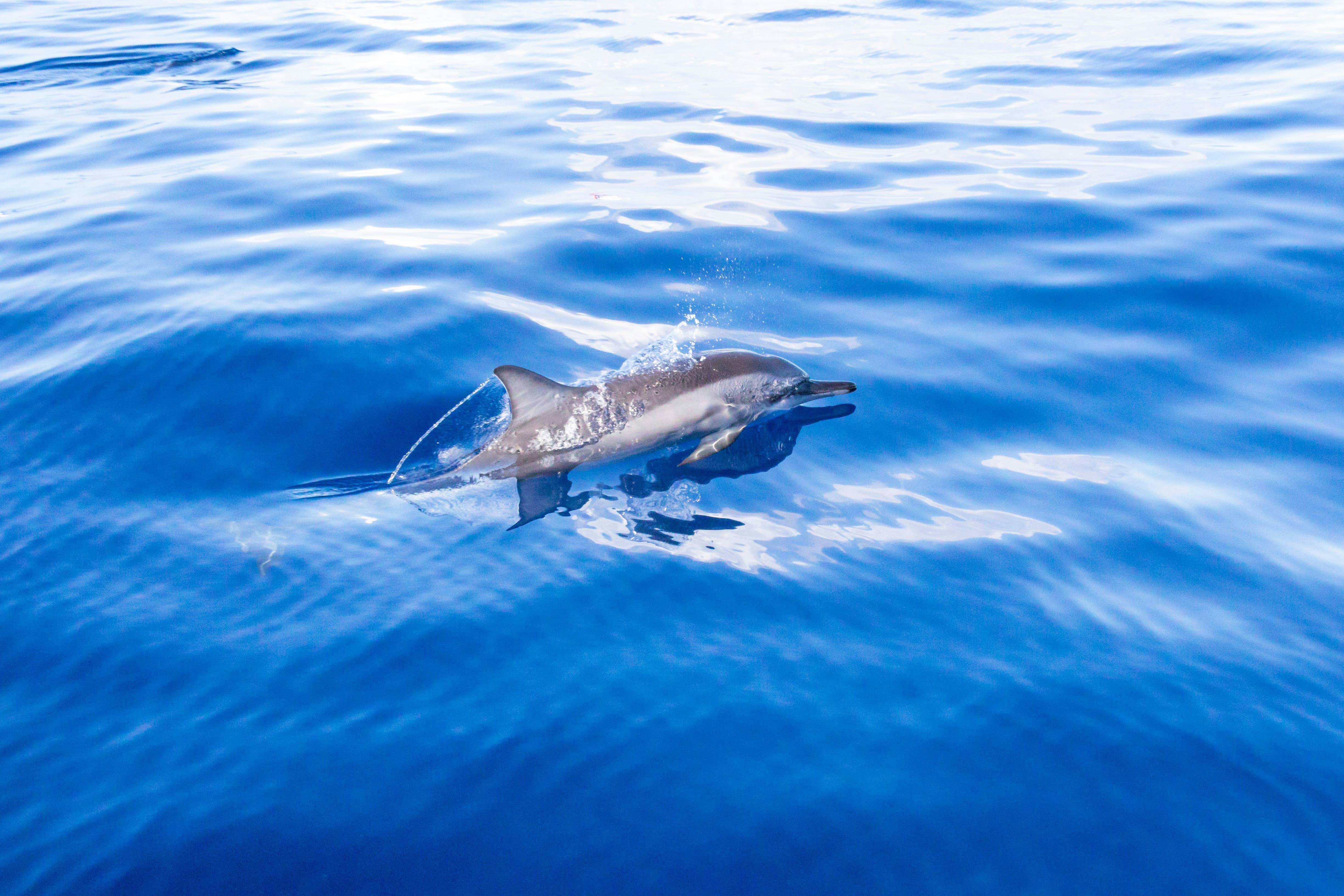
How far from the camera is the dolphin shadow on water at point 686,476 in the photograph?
6316mm

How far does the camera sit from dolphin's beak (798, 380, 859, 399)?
7824 millimetres

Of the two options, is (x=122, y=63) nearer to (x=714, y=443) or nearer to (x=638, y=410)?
(x=638, y=410)

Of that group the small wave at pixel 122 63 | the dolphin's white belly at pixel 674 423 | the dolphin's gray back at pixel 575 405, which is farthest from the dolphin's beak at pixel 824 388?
the small wave at pixel 122 63

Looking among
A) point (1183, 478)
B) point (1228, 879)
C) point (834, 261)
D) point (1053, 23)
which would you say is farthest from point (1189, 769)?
point (1053, 23)

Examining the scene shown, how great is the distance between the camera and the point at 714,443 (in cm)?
739

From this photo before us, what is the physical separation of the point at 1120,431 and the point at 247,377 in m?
7.26

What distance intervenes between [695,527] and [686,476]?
828 mm

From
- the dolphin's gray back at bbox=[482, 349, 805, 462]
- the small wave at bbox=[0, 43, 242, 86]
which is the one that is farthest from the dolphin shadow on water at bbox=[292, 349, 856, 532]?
the small wave at bbox=[0, 43, 242, 86]

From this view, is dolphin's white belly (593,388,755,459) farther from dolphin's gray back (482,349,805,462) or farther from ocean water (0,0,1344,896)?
ocean water (0,0,1344,896)

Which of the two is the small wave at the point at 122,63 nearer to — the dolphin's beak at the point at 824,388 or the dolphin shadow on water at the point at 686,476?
the dolphin shadow on water at the point at 686,476

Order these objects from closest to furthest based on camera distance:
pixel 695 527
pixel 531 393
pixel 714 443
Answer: pixel 695 527 < pixel 531 393 < pixel 714 443

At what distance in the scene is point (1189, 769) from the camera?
4328 mm

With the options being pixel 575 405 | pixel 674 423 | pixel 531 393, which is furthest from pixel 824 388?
pixel 531 393

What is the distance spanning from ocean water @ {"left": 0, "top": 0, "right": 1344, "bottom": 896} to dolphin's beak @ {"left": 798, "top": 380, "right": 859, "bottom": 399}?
8.3 inches
